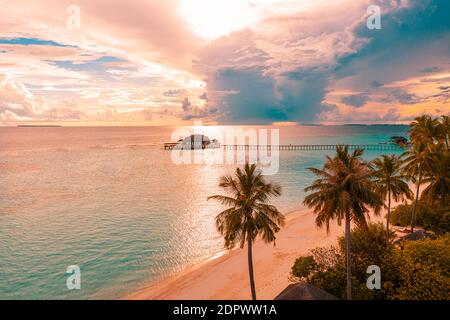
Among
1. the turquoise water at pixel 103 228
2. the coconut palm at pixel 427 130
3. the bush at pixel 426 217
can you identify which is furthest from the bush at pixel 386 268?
the coconut palm at pixel 427 130

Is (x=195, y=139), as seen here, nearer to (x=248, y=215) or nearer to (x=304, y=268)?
(x=304, y=268)

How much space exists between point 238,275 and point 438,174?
27860 millimetres

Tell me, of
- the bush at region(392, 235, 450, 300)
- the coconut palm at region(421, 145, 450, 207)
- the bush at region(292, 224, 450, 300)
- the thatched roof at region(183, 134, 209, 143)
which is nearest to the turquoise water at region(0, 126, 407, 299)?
the bush at region(292, 224, 450, 300)

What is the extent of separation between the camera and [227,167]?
113m

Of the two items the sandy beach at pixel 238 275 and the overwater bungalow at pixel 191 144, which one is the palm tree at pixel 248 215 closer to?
the sandy beach at pixel 238 275

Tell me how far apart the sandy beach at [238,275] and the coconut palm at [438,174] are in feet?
43.3

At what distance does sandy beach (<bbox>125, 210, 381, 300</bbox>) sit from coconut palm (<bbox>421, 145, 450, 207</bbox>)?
13.2 m

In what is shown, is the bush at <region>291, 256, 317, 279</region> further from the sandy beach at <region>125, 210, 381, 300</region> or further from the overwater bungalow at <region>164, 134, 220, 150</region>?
the overwater bungalow at <region>164, 134, 220, 150</region>

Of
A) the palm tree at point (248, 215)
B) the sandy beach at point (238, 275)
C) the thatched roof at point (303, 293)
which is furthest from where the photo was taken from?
the sandy beach at point (238, 275)

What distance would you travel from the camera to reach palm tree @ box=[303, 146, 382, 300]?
74.2 feet

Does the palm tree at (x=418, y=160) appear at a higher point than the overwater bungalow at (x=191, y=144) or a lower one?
lower

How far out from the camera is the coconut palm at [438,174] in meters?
37.7

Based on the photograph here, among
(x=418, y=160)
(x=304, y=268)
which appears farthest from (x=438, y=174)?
(x=304, y=268)

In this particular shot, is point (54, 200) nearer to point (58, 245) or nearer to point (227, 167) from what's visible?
point (58, 245)
